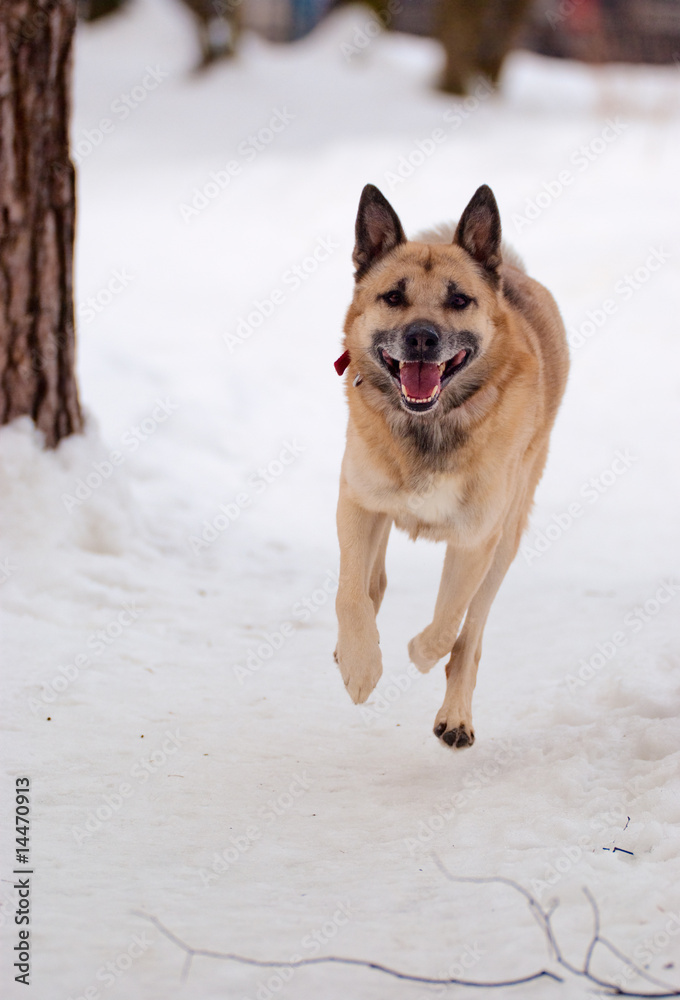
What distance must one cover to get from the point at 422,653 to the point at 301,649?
0.98m

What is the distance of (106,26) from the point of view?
16641 millimetres

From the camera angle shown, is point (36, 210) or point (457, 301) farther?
point (36, 210)

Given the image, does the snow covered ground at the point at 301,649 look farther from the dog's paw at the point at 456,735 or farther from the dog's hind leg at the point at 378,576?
the dog's hind leg at the point at 378,576

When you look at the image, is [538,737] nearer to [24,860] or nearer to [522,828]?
[522,828]

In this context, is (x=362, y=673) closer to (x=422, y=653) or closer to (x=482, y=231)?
(x=422, y=653)

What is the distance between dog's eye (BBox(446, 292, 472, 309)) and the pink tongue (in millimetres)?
222

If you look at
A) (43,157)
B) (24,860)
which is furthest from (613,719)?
(43,157)

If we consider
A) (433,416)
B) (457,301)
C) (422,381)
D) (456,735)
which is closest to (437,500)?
(433,416)

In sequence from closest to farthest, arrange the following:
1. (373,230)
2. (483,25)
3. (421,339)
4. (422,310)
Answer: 1. (421,339)
2. (422,310)
3. (373,230)
4. (483,25)

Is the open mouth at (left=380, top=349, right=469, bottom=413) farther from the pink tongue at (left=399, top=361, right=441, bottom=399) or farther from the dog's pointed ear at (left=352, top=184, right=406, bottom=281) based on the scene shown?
the dog's pointed ear at (left=352, top=184, right=406, bottom=281)

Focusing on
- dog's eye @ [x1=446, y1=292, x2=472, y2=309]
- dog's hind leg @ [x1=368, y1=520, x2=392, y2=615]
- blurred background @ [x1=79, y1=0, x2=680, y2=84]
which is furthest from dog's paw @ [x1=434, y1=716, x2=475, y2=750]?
blurred background @ [x1=79, y1=0, x2=680, y2=84]

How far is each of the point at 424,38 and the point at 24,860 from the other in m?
19.1

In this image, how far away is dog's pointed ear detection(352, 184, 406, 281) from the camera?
Answer: 3.10m

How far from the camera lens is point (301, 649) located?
4012 mm
